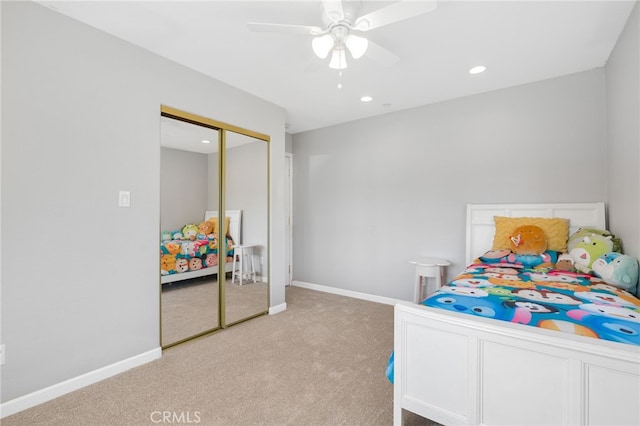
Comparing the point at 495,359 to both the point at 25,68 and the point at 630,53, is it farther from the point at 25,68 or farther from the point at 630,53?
the point at 25,68

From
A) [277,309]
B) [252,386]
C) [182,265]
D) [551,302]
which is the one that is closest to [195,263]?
[182,265]

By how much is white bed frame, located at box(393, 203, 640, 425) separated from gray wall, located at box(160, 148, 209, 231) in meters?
2.12

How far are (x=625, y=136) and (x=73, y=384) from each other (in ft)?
13.8

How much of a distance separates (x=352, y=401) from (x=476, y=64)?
9.36ft

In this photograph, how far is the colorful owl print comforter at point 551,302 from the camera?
1.24 m

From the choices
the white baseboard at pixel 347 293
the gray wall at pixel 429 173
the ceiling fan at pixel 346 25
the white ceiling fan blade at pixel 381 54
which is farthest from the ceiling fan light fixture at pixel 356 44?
the white baseboard at pixel 347 293

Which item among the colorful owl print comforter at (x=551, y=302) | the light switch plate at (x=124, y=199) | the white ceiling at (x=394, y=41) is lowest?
the colorful owl print comforter at (x=551, y=302)

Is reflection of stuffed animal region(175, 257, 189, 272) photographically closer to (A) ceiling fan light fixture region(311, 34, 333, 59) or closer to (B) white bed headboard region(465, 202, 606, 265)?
(A) ceiling fan light fixture region(311, 34, 333, 59)

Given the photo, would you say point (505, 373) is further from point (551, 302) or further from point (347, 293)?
point (347, 293)

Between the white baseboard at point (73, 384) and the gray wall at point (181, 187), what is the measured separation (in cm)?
104

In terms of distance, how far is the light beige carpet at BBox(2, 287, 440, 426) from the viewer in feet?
5.57

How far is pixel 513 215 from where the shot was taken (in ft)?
9.80

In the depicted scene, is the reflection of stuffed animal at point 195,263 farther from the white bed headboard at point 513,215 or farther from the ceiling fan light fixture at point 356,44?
the white bed headboard at point 513,215

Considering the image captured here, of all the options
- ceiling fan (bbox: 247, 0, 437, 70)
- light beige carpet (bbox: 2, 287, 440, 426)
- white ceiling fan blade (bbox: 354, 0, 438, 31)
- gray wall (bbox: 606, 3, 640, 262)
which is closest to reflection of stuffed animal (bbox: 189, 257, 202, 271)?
light beige carpet (bbox: 2, 287, 440, 426)
